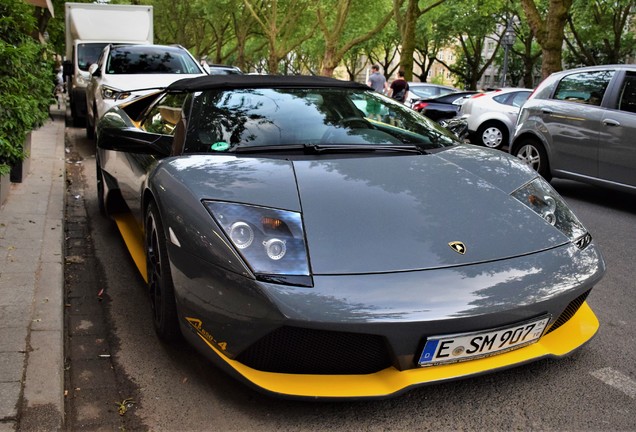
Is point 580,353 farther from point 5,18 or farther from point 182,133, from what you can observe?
point 5,18

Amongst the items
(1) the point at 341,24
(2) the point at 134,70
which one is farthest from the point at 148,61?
(1) the point at 341,24

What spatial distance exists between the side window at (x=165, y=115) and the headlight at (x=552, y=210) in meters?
1.88

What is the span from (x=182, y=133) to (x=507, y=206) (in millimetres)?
1658

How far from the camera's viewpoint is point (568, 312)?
→ 275cm

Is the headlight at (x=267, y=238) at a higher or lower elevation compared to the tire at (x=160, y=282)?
higher

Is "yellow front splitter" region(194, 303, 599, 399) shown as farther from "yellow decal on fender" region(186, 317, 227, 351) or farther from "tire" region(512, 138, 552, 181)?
"tire" region(512, 138, 552, 181)

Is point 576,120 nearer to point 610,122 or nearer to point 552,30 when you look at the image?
point 610,122

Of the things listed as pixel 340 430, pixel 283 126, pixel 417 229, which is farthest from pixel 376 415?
pixel 283 126

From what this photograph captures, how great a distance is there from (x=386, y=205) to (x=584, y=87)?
547cm

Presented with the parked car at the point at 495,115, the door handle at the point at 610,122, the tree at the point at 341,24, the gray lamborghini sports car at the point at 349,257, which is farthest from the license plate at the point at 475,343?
the tree at the point at 341,24

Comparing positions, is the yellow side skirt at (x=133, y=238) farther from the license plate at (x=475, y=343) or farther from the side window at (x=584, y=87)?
the side window at (x=584, y=87)

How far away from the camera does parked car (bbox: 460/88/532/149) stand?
1167 centimetres

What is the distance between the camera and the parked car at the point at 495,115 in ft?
38.3

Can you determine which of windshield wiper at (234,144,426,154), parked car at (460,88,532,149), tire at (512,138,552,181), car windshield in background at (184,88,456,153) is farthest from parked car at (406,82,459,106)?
windshield wiper at (234,144,426,154)
